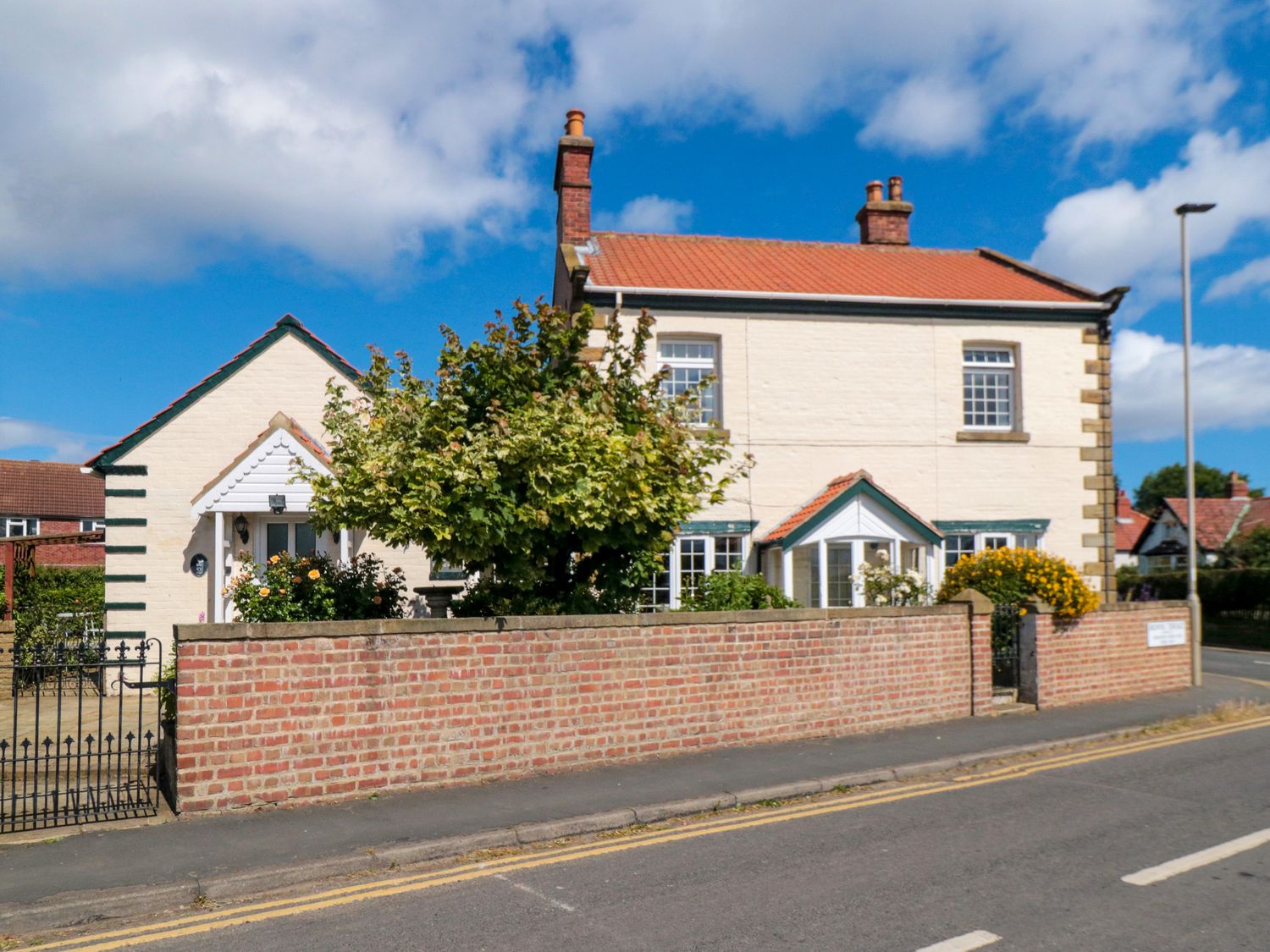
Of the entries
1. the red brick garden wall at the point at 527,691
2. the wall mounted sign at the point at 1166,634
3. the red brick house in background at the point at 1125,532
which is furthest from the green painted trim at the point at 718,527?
the red brick house in background at the point at 1125,532

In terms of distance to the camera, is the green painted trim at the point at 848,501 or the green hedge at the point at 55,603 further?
the green painted trim at the point at 848,501

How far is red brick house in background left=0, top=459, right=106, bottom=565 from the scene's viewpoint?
45.6 m

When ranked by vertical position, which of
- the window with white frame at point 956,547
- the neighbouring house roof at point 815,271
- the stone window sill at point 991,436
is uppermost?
the neighbouring house roof at point 815,271

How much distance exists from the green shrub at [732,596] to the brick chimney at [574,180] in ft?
29.5

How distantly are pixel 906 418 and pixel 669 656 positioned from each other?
972 centimetres

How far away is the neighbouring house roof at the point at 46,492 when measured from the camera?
151 feet

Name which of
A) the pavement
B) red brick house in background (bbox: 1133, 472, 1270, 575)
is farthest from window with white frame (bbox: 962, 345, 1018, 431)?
red brick house in background (bbox: 1133, 472, 1270, 575)

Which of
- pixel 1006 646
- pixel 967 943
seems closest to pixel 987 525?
pixel 1006 646

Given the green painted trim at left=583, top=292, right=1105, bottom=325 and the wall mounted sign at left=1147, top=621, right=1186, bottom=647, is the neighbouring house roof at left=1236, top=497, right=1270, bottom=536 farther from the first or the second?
the wall mounted sign at left=1147, top=621, right=1186, bottom=647

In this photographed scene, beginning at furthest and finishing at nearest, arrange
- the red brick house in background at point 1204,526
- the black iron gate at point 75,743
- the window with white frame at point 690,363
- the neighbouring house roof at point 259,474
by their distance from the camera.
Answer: the red brick house in background at point 1204,526
the window with white frame at point 690,363
the neighbouring house roof at point 259,474
the black iron gate at point 75,743

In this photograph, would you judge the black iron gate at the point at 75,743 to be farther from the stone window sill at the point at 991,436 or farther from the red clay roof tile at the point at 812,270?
the stone window sill at the point at 991,436

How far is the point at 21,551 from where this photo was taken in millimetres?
20234

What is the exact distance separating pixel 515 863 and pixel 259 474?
9251 millimetres

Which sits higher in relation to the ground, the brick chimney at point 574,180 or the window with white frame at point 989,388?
the brick chimney at point 574,180
